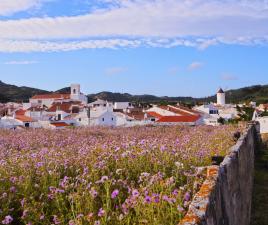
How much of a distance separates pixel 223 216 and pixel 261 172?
9.36 metres

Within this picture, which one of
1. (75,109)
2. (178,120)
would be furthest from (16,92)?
(178,120)

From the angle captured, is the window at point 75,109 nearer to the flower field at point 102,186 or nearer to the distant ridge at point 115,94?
the distant ridge at point 115,94

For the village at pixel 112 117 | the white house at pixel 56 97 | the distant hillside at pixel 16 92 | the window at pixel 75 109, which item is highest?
the distant hillside at pixel 16 92

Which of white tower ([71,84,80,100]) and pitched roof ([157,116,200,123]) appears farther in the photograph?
white tower ([71,84,80,100])

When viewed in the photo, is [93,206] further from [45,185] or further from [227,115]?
[227,115]

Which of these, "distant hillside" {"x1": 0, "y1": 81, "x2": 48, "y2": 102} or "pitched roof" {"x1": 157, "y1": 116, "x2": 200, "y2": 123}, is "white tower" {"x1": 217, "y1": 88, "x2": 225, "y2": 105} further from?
"distant hillside" {"x1": 0, "y1": 81, "x2": 48, "y2": 102}

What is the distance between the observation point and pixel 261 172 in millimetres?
12891

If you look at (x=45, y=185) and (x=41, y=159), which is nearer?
(x=45, y=185)

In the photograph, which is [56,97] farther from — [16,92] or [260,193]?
[260,193]

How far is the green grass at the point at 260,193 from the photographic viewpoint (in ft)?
26.2

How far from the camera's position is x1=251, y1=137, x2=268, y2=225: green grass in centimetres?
797

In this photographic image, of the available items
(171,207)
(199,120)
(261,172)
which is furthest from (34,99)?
(171,207)

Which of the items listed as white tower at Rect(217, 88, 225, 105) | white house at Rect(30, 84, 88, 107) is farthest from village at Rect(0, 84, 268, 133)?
white tower at Rect(217, 88, 225, 105)

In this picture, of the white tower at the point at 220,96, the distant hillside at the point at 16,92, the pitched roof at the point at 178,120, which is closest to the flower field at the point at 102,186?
the pitched roof at the point at 178,120
